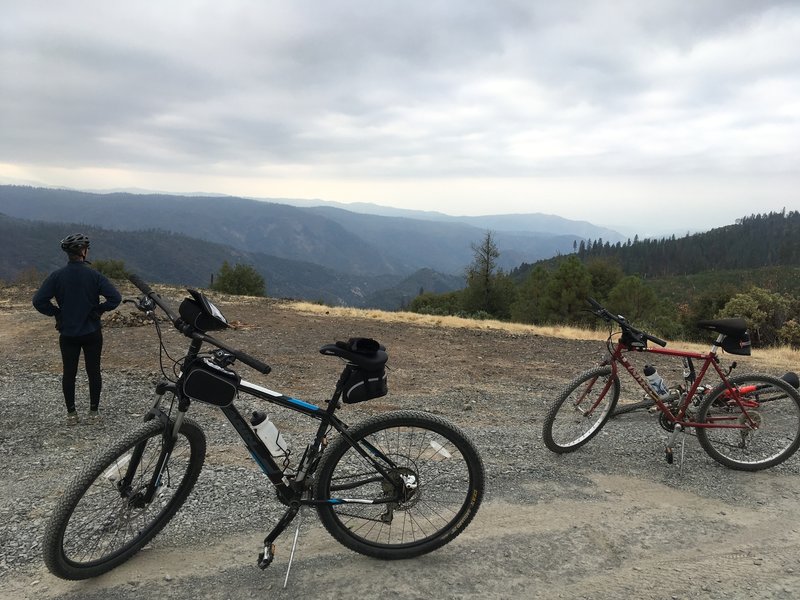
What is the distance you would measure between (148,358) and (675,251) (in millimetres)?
158146

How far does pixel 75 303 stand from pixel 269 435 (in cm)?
Answer: 416

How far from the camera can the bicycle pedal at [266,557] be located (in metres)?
3.00

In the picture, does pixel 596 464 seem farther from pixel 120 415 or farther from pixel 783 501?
pixel 120 415

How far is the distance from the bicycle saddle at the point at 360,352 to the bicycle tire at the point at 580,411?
276 centimetres

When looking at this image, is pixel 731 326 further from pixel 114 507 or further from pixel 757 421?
pixel 114 507

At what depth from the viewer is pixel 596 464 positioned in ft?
15.9

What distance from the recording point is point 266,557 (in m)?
3.05

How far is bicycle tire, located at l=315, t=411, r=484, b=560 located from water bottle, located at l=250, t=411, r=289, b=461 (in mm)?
292

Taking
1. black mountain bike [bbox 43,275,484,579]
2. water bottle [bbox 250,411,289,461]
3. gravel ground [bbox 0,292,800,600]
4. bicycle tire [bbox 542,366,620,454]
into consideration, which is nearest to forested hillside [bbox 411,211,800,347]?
bicycle tire [bbox 542,366,620,454]

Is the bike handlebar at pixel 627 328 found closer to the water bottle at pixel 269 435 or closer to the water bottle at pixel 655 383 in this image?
the water bottle at pixel 655 383

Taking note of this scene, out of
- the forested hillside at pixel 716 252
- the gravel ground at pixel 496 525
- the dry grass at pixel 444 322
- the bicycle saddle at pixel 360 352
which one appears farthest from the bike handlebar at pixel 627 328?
the forested hillside at pixel 716 252

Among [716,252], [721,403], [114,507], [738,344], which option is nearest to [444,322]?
[721,403]

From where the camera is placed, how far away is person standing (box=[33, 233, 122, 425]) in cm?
566

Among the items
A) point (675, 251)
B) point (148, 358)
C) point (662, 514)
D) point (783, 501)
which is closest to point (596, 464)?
point (662, 514)
